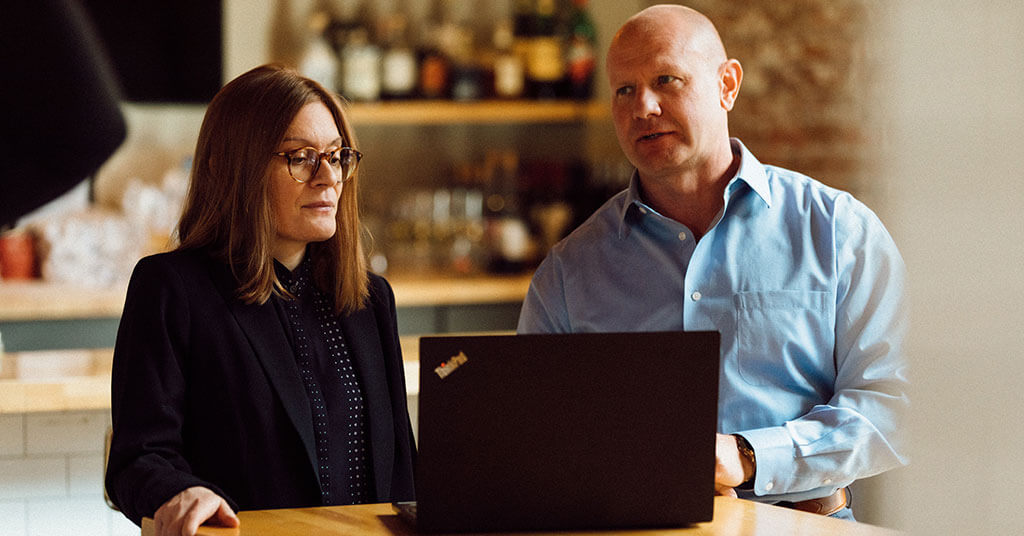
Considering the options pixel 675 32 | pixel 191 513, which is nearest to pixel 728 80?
pixel 675 32

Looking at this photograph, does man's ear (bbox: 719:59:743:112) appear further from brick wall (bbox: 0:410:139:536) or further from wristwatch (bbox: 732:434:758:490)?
brick wall (bbox: 0:410:139:536)

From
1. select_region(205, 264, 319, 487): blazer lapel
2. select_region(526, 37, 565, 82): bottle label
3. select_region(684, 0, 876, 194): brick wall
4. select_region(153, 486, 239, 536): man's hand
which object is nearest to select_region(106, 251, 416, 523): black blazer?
select_region(205, 264, 319, 487): blazer lapel

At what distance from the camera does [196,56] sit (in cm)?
336

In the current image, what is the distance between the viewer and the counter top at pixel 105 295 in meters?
3.00

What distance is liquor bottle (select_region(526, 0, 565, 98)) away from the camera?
3.52 meters

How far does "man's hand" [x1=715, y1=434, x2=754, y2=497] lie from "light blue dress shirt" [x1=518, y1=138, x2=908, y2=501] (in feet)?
0.11

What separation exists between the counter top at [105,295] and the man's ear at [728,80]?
1743 mm

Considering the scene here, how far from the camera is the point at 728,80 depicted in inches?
66.2

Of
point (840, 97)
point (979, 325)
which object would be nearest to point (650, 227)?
point (840, 97)

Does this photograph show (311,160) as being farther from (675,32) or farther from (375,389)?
(675,32)

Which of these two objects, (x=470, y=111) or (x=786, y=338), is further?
(x=470, y=111)

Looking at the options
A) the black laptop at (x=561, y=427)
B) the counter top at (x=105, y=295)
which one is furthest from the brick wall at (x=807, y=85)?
the black laptop at (x=561, y=427)

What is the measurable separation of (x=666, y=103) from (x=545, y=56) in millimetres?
1980

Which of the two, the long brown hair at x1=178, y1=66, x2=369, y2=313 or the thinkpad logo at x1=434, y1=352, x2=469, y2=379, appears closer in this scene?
the thinkpad logo at x1=434, y1=352, x2=469, y2=379
